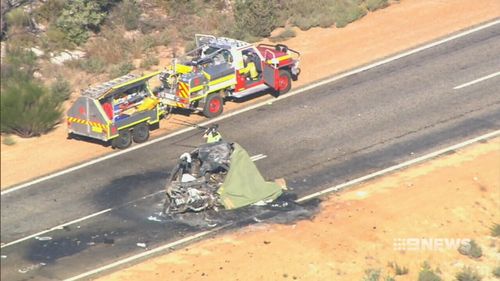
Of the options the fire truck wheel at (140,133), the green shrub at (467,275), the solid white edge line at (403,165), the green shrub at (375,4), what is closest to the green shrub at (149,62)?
the fire truck wheel at (140,133)

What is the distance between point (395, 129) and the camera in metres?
32.0

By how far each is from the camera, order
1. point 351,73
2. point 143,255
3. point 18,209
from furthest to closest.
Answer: point 351,73, point 18,209, point 143,255

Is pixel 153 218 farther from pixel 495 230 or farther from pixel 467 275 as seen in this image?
pixel 495 230

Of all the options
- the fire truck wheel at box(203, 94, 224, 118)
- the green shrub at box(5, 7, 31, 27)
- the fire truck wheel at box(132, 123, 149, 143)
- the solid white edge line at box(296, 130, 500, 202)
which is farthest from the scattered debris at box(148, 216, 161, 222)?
the green shrub at box(5, 7, 31, 27)

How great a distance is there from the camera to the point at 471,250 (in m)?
25.2

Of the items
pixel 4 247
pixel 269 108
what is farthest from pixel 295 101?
pixel 4 247

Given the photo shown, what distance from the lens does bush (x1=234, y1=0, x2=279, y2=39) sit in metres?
39.4

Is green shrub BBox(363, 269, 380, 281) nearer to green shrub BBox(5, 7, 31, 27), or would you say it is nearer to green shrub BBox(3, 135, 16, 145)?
green shrub BBox(3, 135, 16, 145)

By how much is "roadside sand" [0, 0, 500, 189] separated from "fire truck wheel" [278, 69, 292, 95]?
1.96 feet

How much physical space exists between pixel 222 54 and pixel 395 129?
Answer: 6.24 m

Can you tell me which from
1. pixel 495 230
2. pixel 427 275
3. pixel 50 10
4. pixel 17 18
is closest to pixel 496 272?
pixel 495 230

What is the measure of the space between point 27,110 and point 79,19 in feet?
40.7

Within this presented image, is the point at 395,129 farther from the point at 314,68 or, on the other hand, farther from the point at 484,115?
the point at 314,68

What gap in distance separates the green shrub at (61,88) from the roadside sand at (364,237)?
9.57m
